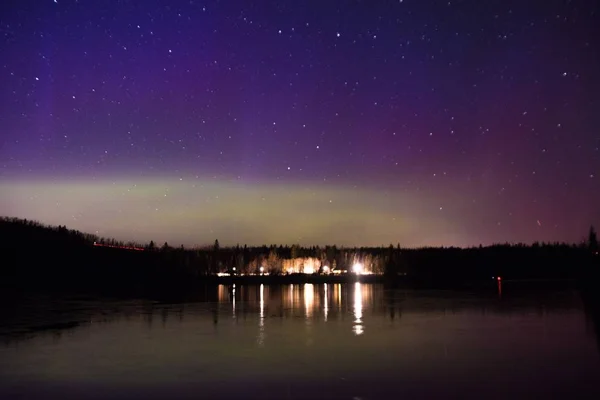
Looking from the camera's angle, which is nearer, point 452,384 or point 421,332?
point 452,384

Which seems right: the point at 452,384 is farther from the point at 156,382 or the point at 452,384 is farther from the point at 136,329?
the point at 136,329

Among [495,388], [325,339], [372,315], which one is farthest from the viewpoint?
[372,315]

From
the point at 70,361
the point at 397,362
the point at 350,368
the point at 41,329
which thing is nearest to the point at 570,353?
the point at 397,362

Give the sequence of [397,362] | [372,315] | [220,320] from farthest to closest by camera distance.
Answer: [372,315] < [220,320] < [397,362]

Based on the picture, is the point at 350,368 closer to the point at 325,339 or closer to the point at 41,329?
the point at 325,339

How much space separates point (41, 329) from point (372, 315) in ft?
64.8

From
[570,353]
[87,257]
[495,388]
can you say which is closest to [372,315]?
[570,353]

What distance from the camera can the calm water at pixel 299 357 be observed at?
18.6 meters

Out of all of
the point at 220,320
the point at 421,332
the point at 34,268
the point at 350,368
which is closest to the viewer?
the point at 350,368

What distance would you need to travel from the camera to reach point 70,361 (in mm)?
23391

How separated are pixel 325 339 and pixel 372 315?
1431 cm

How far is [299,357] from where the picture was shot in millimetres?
24438

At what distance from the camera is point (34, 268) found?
11250 cm

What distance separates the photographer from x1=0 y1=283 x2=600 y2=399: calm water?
18578 mm
